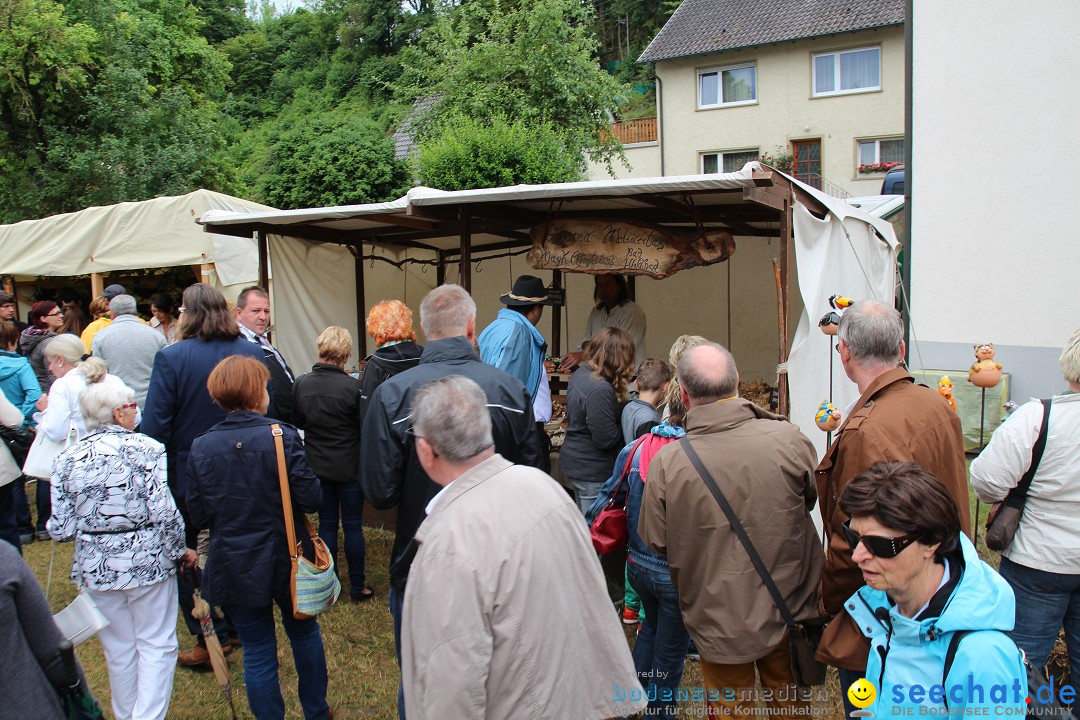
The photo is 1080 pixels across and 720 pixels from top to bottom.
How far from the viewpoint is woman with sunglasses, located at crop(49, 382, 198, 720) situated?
111 inches

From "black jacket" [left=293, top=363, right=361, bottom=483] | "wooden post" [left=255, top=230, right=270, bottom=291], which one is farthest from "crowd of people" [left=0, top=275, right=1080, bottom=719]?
"wooden post" [left=255, top=230, right=270, bottom=291]

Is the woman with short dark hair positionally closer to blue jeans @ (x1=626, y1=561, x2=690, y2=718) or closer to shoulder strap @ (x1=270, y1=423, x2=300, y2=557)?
shoulder strap @ (x1=270, y1=423, x2=300, y2=557)

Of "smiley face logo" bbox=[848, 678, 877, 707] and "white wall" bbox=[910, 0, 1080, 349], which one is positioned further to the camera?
"white wall" bbox=[910, 0, 1080, 349]

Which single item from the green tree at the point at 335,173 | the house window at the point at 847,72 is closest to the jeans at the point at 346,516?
the green tree at the point at 335,173

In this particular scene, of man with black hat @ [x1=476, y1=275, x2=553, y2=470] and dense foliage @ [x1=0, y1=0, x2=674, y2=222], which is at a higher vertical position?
dense foliage @ [x1=0, y1=0, x2=674, y2=222]

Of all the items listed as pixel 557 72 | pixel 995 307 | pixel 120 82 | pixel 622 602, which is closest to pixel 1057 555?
pixel 622 602

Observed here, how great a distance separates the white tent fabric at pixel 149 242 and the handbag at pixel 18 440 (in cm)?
357

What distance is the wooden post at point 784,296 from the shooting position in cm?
421

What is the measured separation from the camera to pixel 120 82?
587 inches

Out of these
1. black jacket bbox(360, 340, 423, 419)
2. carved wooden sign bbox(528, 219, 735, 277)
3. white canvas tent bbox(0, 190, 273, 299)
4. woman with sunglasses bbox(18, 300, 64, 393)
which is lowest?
black jacket bbox(360, 340, 423, 419)

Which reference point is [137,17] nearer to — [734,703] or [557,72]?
[557,72]

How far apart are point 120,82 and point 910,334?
50.4 ft

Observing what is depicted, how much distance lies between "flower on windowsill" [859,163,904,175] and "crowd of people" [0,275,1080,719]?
2066 centimetres

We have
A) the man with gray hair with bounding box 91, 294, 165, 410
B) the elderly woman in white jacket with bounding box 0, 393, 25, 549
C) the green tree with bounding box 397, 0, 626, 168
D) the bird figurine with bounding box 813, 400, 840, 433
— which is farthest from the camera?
the green tree with bounding box 397, 0, 626, 168
